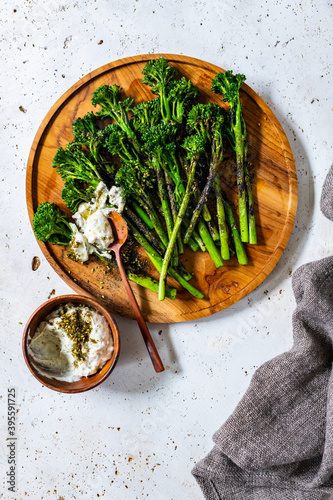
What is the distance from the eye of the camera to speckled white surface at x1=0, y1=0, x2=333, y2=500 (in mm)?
2988

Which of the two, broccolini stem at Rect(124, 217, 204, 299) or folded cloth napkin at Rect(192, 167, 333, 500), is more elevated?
broccolini stem at Rect(124, 217, 204, 299)

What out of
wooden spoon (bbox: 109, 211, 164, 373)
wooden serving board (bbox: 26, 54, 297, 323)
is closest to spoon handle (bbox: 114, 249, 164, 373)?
wooden spoon (bbox: 109, 211, 164, 373)

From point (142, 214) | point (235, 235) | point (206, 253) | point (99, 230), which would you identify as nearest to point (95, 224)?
point (99, 230)

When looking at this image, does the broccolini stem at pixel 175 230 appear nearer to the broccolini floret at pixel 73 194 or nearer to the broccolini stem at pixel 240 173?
the broccolini stem at pixel 240 173

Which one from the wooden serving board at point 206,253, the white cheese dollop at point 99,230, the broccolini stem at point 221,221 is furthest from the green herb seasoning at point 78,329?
the broccolini stem at point 221,221

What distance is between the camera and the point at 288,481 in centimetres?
273

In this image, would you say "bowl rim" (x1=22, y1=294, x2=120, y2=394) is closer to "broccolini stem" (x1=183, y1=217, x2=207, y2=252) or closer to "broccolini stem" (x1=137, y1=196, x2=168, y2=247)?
"broccolini stem" (x1=137, y1=196, x2=168, y2=247)

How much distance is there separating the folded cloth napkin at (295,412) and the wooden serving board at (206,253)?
1.18 ft

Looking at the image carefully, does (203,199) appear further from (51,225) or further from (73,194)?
(51,225)

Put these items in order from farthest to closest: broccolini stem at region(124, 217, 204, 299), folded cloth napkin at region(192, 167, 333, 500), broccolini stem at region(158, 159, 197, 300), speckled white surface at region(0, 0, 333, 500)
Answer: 1. speckled white surface at region(0, 0, 333, 500)
2. broccolini stem at region(124, 217, 204, 299)
3. broccolini stem at region(158, 159, 197, 300)
4. folded cloth napkin at region(192, 167, 333, 500)

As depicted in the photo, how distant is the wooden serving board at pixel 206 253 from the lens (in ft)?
9.66

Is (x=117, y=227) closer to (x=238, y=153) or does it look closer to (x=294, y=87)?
(x=238, y=153)

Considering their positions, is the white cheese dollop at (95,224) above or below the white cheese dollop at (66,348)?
above

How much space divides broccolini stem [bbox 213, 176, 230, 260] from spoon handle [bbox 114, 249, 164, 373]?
71 cm
